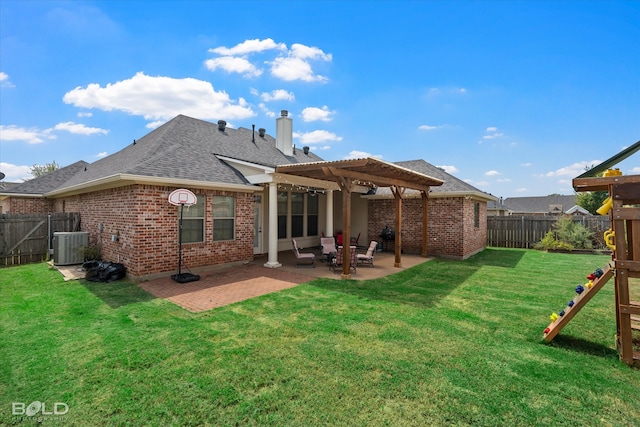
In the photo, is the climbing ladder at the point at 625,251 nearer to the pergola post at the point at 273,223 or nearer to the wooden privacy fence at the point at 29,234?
the pergola post at the point at 273,223

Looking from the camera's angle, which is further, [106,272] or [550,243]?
[550,243]

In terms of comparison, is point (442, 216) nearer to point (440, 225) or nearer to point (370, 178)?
point (440, 225)

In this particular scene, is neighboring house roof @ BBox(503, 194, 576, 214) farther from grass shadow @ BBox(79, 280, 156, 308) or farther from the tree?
the tree

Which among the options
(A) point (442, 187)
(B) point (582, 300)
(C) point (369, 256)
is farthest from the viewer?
(A) point (442, 187)

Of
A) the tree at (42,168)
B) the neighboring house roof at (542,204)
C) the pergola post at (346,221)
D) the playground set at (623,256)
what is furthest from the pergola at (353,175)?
the tree at (42,168)

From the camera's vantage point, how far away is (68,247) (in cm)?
945

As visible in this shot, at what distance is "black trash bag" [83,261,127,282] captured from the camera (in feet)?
25.4

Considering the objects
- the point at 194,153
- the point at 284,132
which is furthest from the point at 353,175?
the point at 284,132

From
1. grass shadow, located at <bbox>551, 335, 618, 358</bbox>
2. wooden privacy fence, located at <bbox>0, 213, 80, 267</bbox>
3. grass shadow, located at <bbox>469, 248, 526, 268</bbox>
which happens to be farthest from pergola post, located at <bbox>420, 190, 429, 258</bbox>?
wooden privacy fence, located at <bbox>0, 213, 80, 267</bbox>

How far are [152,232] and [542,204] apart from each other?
5735cm

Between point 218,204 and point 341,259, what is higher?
point 218,204

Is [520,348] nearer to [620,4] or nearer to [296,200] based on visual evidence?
[620,4]

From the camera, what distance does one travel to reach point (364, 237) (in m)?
15.0

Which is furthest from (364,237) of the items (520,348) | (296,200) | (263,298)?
(520,348)
